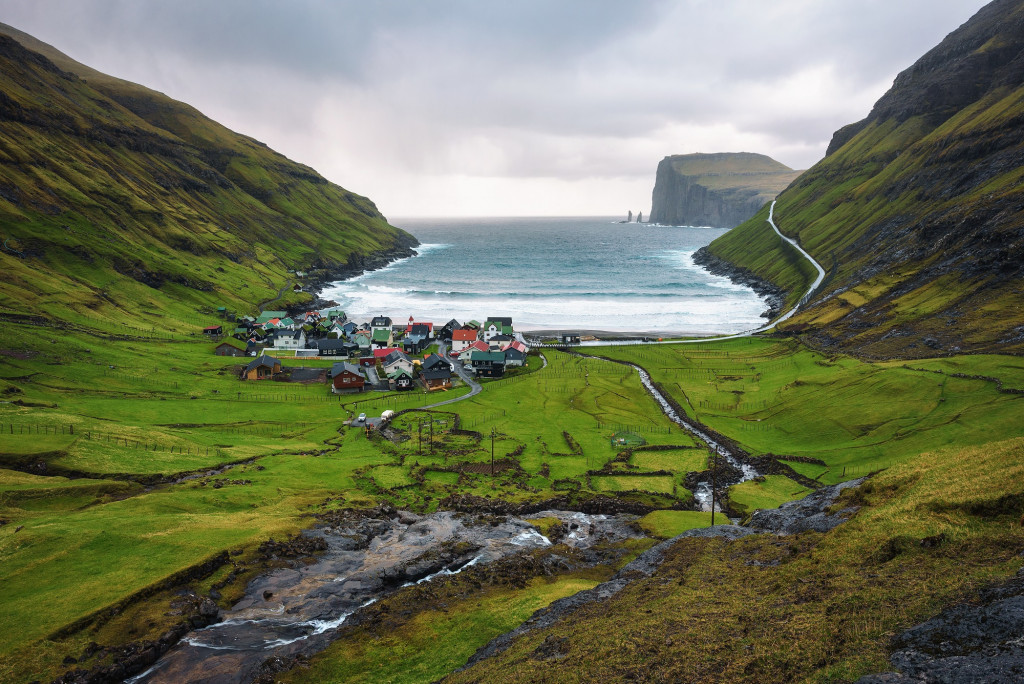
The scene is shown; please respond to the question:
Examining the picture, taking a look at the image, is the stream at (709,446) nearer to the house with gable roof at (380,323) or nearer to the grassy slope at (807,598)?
the grassy slope at (807,598)

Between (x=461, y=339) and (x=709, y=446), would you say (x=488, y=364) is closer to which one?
(x=461, y=339)

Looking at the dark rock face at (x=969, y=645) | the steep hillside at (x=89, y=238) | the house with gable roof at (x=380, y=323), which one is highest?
the steep hillside at (x=89, y=238)

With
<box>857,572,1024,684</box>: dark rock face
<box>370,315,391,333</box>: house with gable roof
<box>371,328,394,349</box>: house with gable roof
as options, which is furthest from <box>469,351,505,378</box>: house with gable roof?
<box>857,572,1024,684</box>: dark rock face

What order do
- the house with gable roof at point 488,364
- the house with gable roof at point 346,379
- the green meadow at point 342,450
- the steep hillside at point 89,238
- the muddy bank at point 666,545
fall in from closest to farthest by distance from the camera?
the muddy bank at point 666,545 → the green meadow at point 342,450 → the house with gable roof at point 346,379 → the house with gable roof at point 488,364 → the steep hillside at point 89,238

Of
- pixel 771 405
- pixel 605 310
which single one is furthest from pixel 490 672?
pixel 605 310

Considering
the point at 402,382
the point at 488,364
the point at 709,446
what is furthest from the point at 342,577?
the point at 488,364

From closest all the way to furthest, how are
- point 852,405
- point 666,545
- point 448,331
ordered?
point 666,545 < point 852,405 < point 448,331

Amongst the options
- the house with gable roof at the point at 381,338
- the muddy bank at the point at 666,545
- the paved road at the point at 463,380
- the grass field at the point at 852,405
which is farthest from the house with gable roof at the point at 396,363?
the muddy bank at the point at 666,545

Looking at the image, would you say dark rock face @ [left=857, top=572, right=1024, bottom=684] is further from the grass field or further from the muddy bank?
the grass field
